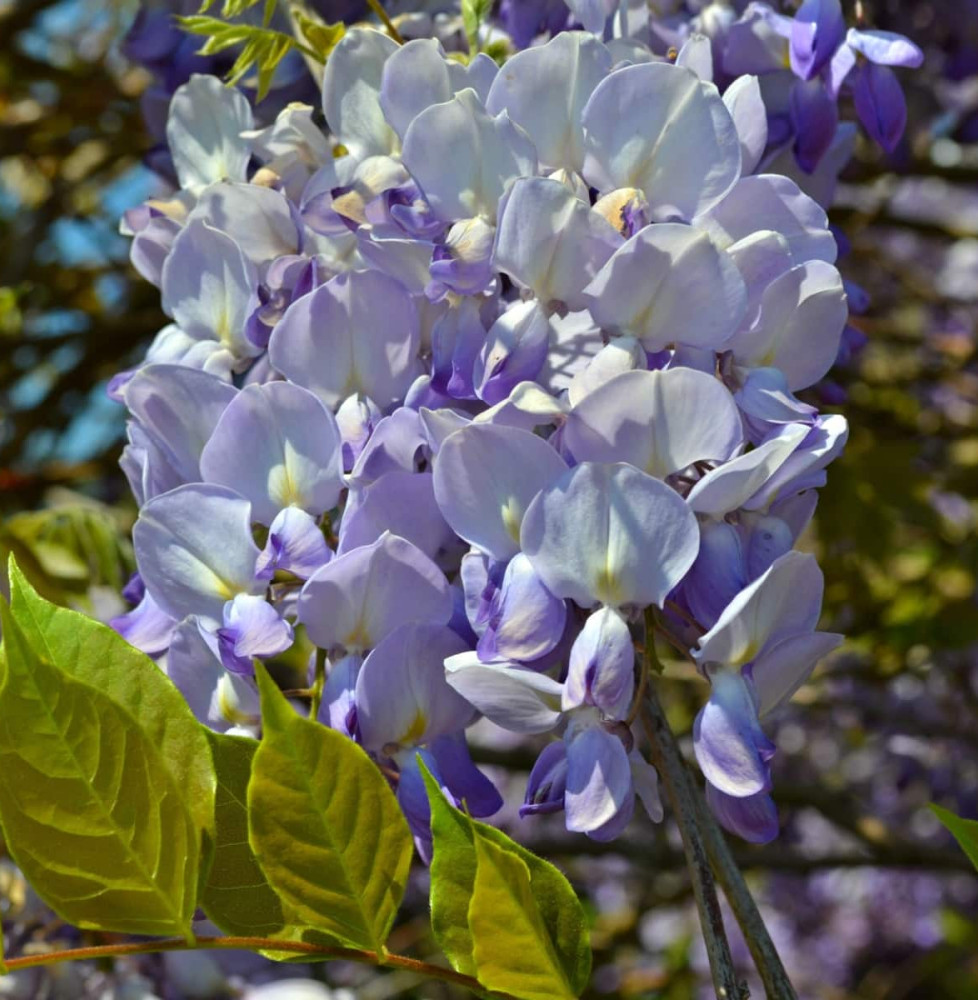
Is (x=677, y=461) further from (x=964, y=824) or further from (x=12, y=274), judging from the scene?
(x=12, y=274)

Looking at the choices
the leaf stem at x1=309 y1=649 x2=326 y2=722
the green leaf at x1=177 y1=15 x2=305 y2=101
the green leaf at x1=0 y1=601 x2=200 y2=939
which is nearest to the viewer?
the green leaf at x1=0 y1=601 x2=200 y2=939

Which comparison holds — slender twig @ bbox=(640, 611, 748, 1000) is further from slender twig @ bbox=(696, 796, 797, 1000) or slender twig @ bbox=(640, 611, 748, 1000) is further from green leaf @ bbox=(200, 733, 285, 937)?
green leaf @ bbox=(200, 733, 285, 937)

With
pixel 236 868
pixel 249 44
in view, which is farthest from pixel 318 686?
pixel 249 44

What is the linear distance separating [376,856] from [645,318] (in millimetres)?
252

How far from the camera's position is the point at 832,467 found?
1473mm

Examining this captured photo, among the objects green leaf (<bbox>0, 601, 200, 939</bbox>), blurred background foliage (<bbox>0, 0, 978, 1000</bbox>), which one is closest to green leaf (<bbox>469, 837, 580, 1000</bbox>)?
green leaf (<bbox>0, 601, 200, 939</bbox>)

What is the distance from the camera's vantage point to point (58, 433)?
187 centimetres

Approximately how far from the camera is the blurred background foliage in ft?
4.25

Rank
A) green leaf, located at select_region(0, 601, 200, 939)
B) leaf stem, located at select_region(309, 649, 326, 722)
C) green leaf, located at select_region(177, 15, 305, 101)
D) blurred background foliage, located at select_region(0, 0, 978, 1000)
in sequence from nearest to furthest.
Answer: green leaf, located at select_region(0, 601, 200, 939)
leaf stem, located at select_region(309, 649, 326, 722)
green leaf, located at select_region(177, 15, 305, 101)
blurred background foliage, located at select_region(0, 0, 978, 1000)

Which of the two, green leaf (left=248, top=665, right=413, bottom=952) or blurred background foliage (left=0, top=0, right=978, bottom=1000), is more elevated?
green leaf (left=248, top=665, right=413, bottom=952)

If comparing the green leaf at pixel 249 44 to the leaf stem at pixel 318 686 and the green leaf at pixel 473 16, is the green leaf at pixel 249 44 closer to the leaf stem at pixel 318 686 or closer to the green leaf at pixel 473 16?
the green leaf at pixel 473 16

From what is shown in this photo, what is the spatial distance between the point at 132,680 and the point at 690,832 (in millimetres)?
234

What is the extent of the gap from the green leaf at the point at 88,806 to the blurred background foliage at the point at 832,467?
1.68 ft

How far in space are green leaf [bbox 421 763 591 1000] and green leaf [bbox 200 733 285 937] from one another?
0.07 metres
